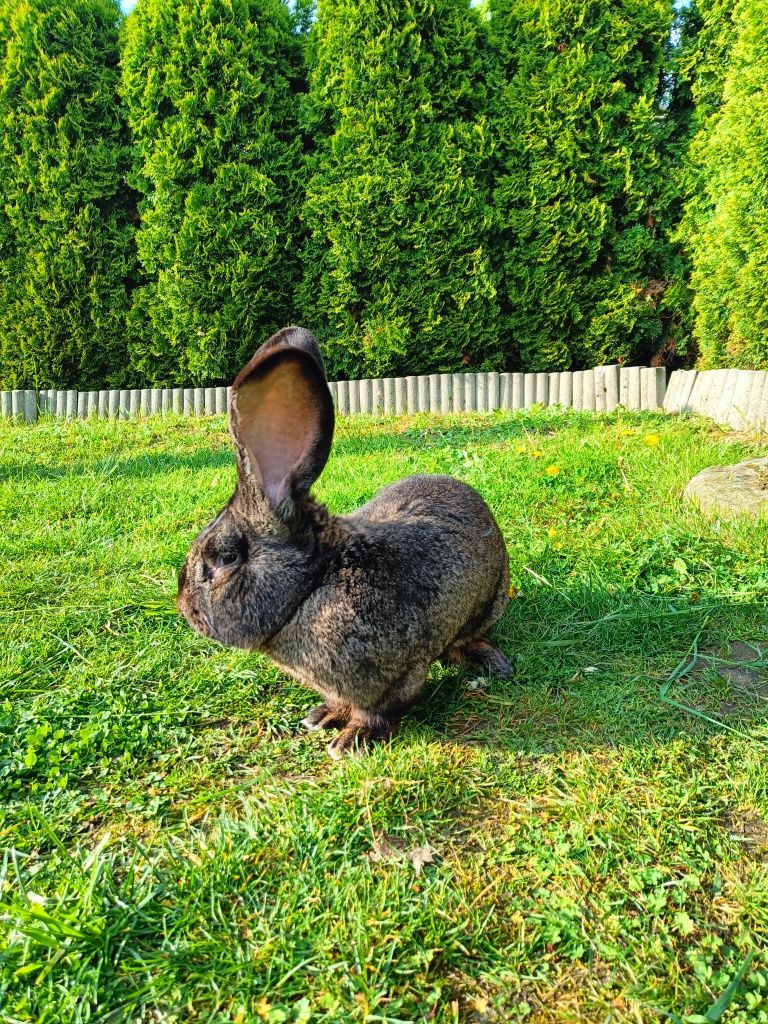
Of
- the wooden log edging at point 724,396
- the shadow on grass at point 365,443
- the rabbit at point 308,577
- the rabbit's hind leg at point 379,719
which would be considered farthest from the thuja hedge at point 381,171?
the rabbit's hind leg at point 379,719

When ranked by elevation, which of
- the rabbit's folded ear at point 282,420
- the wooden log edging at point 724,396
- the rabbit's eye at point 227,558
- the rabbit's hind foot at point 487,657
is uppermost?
the wooden log edging at point 724,396

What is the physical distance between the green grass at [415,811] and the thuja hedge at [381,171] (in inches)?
205

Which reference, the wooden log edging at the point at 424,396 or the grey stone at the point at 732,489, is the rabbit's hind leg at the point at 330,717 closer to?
the grey stone at the point at 732,489

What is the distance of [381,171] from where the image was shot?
8.09 m

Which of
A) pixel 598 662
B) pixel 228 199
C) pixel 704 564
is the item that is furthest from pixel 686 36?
pixel 598 662

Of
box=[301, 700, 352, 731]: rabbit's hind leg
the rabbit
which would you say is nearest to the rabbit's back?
the rabbit

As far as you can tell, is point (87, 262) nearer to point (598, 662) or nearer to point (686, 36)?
point (686, 36)

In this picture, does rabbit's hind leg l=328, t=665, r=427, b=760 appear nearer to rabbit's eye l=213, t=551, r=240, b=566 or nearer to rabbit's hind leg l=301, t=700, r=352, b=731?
rabbit's hind leg l=301, t=700, r=352, b=731

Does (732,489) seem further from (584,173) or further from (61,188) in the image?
(61,188)

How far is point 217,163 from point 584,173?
14.0 feet

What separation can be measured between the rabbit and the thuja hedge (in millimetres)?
6277

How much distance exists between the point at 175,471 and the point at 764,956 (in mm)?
5061

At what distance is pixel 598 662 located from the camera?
2883 millimetres

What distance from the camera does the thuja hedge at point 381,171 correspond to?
7969mm
